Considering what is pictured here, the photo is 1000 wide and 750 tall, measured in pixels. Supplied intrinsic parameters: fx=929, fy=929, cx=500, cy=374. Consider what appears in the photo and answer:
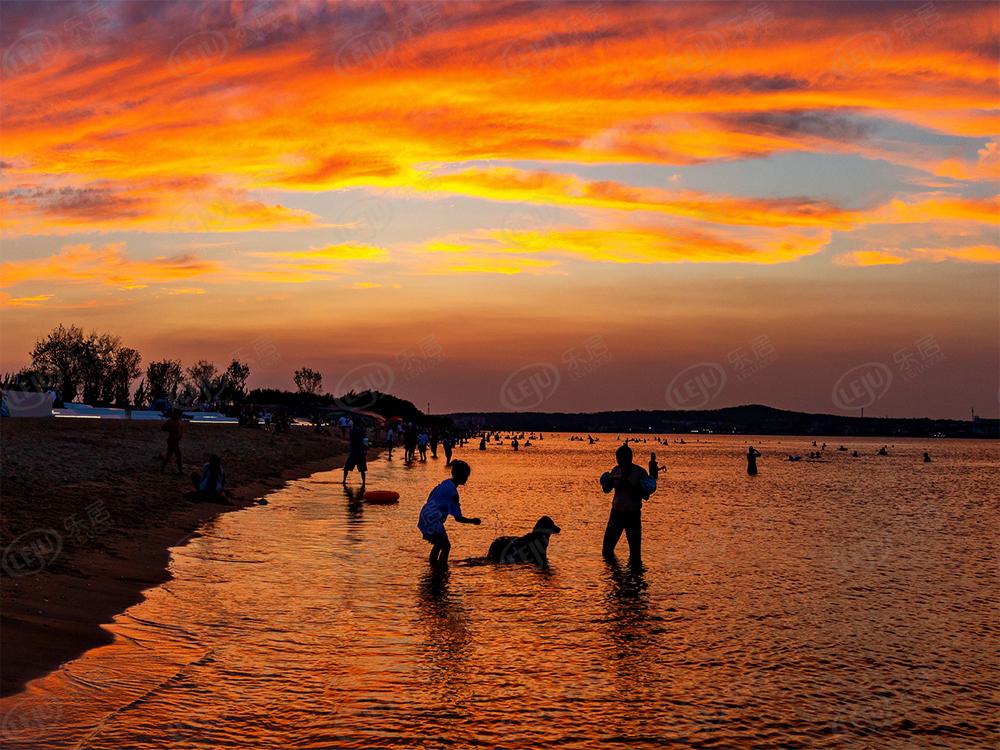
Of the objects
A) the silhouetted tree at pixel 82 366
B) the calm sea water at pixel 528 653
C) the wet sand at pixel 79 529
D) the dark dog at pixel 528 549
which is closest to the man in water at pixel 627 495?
the calm sea water at pixel 528 653

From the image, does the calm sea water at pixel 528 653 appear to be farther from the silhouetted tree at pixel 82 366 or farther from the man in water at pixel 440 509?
the silhouetted tree at pixel 82 366

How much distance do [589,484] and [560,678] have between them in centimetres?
4461

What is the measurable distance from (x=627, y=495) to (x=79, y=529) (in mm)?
10554

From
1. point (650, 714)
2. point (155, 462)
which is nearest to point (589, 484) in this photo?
point (155, 462)

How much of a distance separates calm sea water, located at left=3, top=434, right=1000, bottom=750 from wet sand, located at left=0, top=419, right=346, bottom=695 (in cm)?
50

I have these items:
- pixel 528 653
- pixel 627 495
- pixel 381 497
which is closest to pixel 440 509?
pixel 627 495

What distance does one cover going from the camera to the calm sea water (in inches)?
336

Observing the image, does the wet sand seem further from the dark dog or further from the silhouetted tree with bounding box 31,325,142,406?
the silhouetted tree with bounding box 31,325,142,406

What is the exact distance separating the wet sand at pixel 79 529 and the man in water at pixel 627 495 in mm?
8331

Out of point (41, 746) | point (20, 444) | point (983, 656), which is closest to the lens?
point (41, 746)

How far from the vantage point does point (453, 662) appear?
1079 centimetres

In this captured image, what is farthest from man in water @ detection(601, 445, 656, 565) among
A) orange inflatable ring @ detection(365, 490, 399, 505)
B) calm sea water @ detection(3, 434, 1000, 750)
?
orange inflatable ring @ detection(365, 490, 399, 505)

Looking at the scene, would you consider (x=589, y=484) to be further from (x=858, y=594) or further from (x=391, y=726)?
(x=391, y=726)

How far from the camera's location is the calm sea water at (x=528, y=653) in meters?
8.52
